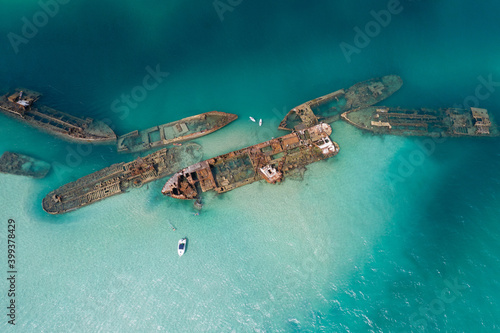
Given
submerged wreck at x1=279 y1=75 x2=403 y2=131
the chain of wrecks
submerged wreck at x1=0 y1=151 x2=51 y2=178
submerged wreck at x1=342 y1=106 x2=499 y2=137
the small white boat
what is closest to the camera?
the small white boat

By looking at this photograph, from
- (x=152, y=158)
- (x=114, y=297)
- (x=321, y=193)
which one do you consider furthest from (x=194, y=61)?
(x=114, y=297)

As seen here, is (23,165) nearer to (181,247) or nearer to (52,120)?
(52,120)

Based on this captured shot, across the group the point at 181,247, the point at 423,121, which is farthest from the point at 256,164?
the point at 423,121

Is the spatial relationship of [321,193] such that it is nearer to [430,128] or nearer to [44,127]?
[430,128]
